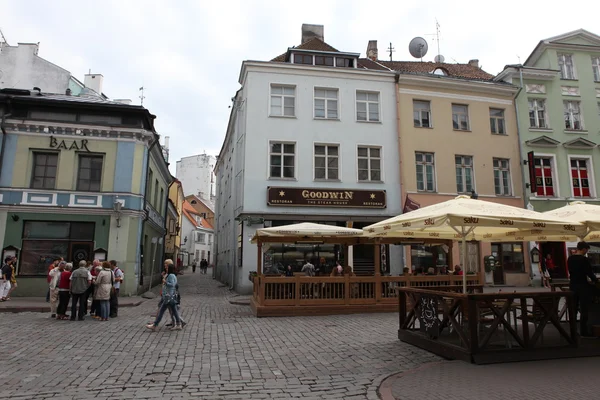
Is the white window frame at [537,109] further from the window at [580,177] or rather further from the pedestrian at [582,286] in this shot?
the pedestrian at [582,286]

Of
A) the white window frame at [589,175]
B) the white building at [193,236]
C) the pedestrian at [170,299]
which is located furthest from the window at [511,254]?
the white building at [193,236]

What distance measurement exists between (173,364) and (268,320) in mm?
5319

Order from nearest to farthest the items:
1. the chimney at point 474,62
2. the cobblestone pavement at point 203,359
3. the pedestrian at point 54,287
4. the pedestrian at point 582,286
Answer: the cobblestone pavement at point 203,359
the pedestrian at point 582,286
the pedestrian at point 54,287
the chimney at point 474,62

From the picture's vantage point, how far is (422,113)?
23.1 meters

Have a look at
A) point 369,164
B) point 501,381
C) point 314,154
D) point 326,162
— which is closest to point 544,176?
point 369,164

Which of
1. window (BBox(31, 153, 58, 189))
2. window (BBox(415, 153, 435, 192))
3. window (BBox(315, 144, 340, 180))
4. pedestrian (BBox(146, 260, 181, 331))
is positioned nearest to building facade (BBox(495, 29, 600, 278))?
window (BBox(415, 153, 435, 192))

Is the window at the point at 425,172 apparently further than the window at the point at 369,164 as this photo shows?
Yes

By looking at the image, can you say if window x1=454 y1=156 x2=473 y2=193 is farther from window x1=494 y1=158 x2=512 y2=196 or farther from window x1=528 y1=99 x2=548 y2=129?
window x1=528 y1=99 x2=548 y2=129

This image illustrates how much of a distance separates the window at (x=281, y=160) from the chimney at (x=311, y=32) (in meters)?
9.57

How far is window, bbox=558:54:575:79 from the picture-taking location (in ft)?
82.6

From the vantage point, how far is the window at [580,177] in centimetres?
2373

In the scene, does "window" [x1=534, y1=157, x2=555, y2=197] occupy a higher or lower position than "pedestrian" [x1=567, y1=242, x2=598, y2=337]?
higher

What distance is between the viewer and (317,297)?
13.5m

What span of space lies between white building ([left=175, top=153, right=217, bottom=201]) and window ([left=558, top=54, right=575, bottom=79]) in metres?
51.6
